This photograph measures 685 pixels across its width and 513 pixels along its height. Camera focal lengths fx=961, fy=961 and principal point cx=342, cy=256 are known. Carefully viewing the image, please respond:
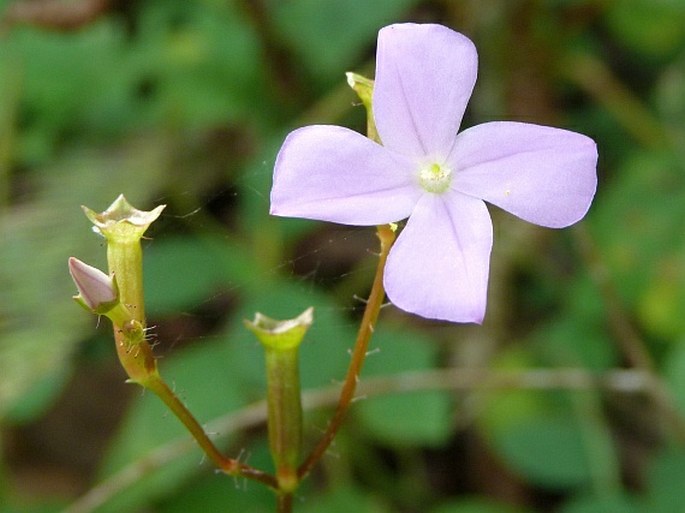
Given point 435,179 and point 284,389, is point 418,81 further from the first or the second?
point 284,389

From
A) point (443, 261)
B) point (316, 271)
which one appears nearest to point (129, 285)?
point (443, 261)

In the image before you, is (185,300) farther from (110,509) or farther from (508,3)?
(508,3)

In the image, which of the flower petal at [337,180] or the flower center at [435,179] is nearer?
the flower petal at [337,180]

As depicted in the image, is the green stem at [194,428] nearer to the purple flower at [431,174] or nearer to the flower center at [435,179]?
the purple flower at [431,174]

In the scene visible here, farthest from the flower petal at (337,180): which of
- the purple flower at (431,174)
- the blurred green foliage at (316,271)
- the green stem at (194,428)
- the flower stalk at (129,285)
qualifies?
the blurred green foliage at (316,271)

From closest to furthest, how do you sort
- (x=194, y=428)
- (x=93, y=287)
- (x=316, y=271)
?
(x=93, y=287) < (x=194, y=428) < (x=316, y=271)

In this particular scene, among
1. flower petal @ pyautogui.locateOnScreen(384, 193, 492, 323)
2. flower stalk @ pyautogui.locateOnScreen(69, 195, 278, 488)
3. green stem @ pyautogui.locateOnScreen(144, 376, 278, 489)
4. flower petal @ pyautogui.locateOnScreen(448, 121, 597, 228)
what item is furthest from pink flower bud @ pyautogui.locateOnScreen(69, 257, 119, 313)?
flower petal @ pyautogui.locateOnScreen(448, 121, 597, 228)
